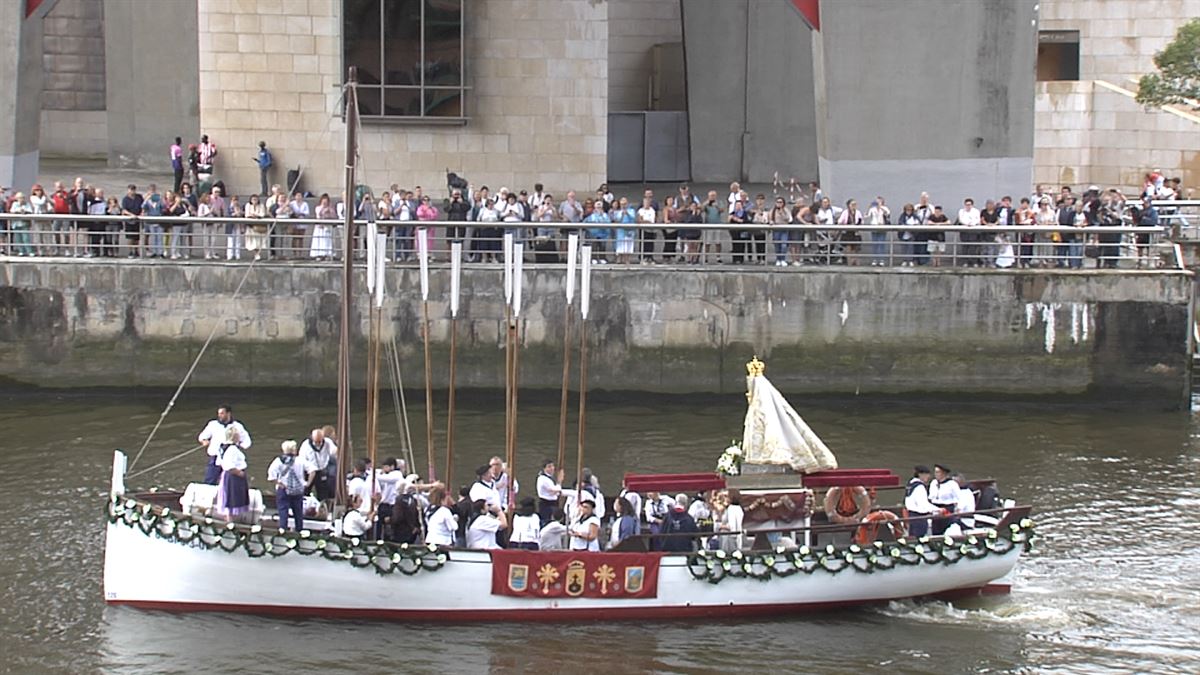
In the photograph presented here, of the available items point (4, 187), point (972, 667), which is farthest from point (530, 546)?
point (4, 187)

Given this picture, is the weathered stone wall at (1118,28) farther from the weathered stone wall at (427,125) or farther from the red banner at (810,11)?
the red banner at (810,11)

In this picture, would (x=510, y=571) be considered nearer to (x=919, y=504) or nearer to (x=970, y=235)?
(x=919, y=504)

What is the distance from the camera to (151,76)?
47.8 metres

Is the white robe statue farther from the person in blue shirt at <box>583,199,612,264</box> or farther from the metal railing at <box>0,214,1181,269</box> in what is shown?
the person in blue shirt at <box>583,199,612,264</box>

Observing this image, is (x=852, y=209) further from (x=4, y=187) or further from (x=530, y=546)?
(x=4, y=187)

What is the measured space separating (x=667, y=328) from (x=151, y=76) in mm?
22198

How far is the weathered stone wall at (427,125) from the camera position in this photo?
127 ft

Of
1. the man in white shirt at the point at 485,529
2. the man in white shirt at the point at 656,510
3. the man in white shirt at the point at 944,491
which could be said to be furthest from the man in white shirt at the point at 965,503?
the man in white shirt at the point at 485,529

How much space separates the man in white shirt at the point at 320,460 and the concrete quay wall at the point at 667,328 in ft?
28.7

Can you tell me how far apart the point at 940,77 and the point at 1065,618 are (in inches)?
558

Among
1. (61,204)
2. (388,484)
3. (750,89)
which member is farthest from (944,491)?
(750,89)

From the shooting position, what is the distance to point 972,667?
65.1 ft

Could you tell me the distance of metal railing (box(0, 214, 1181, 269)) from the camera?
30891 mm

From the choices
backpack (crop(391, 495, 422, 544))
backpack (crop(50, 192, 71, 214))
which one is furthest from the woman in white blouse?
backpack (crop(50, 192, 71, 214))
